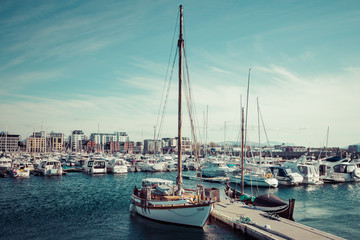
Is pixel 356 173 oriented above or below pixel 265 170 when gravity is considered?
below

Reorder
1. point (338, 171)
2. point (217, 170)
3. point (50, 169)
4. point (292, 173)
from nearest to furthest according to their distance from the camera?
point (292, 173), point (338, 171), point (217, 170), point (50, 169)

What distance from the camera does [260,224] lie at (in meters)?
24.3

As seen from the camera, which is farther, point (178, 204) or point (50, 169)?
point (50, 169)

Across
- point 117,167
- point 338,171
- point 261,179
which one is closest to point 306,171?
point 261,179

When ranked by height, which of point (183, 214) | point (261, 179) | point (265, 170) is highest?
point (183, 214)

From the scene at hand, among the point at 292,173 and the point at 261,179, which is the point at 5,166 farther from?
the point at 292,173

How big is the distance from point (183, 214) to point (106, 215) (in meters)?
13.1

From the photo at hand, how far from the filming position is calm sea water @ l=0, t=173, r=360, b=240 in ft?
85.1

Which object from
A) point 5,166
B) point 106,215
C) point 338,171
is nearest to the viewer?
point 106,215

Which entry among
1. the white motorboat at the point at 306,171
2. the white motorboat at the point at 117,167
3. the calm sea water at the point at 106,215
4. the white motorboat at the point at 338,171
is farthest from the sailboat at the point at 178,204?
the white motorboat at the point at 117,167

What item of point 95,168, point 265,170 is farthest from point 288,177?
point 95,168

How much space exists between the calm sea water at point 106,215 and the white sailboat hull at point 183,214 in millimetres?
883

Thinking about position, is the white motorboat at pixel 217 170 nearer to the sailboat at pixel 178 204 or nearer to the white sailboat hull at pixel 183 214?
the sailboat at pixel 178 204

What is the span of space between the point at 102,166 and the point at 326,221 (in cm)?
6871
